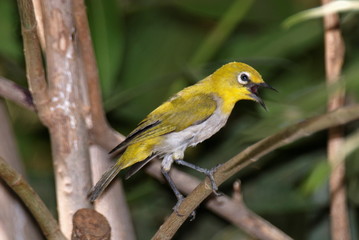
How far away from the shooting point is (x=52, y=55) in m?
2.11

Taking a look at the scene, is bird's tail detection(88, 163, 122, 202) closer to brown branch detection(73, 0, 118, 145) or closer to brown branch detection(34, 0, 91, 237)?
brown branch detection(34, 0, 91, 237)

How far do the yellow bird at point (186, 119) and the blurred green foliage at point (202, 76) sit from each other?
0.91 ft

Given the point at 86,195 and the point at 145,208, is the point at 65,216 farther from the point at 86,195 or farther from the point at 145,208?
the point at 145,208

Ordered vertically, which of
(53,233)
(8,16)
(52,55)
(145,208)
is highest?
(52,55)

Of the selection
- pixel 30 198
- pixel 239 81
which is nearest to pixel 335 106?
pixel 239 81

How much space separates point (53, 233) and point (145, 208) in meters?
1.45

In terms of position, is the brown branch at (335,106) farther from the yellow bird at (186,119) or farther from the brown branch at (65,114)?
the brown branch at (65,114)

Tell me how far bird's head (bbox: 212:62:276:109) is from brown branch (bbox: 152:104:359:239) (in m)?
0.46

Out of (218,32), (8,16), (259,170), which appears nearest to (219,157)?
(259,170)

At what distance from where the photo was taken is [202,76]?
272cm

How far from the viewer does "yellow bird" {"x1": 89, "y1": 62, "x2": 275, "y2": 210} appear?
2.09 metres

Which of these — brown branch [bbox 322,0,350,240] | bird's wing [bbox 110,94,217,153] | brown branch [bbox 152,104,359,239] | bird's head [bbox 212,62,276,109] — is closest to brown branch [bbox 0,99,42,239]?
bird's wing [bbox 110,94,217,153]

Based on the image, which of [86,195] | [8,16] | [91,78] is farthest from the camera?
[8,16]

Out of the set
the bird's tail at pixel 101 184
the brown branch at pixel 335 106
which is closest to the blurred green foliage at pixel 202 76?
the brown branch at pixel 335 106
